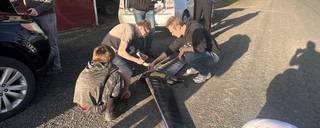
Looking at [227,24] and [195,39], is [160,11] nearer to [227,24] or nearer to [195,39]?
[195,39]

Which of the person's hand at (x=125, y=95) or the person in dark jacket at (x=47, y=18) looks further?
the person in dark jacket at (x=47, y=18)

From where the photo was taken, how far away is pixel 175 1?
8.65 meters

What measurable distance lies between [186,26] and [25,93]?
2.59 m

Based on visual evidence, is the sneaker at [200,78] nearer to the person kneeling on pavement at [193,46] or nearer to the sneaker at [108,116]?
the person kneeling on pavement at [193,46]

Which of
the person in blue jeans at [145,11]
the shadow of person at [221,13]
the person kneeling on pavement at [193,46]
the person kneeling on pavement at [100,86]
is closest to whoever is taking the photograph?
the person kneeling on pavement at [100,86]

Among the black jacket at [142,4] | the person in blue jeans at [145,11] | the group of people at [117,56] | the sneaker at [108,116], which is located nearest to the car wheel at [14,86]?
the group of people at [117,56]

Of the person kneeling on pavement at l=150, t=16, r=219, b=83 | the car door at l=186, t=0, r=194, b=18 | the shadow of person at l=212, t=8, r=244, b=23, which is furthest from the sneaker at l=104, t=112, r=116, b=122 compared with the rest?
the shadow of person at l=212, t=8, r=244, b=23

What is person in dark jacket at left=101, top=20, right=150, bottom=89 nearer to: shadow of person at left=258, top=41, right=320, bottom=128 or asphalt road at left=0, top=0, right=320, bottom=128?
asphalt road at left=0, top=0, right=320, bottom=128

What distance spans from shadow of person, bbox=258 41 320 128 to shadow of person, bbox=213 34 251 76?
0.94 m

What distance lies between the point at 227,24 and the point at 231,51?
9.83 ft

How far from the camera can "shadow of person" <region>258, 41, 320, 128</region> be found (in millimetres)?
4922

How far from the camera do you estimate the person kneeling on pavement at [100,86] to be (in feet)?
15.0

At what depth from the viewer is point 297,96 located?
5566 mm

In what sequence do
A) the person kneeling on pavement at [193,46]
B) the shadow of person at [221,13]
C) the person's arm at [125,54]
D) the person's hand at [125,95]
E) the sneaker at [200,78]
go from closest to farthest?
the person's hand at [125,95]
the person's arm at [125,54]
the person kneeling on pavement at [193,46]
the sneaker at [200,78]
the shadow of person at [221,13]
